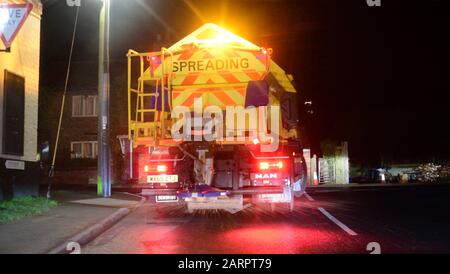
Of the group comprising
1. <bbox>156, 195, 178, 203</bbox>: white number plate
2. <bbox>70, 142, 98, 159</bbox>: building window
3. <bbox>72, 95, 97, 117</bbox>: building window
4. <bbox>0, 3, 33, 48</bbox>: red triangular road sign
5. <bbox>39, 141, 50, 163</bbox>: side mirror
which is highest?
<bbox>72, 95, 97, 117</bbox>: building window

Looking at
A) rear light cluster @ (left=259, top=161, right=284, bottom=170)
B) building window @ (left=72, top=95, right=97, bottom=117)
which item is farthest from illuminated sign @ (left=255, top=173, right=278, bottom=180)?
building window @ (left=72, top=95, right=97, bottom=117)

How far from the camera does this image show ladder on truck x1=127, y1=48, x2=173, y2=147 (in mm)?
12945

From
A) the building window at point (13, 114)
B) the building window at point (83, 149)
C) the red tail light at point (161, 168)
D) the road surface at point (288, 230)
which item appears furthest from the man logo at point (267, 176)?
the building window at point (83, 149)

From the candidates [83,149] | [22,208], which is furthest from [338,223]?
[83,149]

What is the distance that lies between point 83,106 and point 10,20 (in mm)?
23941

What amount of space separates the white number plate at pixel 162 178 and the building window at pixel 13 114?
381 centimetres

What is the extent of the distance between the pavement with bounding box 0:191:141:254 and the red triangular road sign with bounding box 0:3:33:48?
11.3ft

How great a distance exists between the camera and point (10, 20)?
11.5m

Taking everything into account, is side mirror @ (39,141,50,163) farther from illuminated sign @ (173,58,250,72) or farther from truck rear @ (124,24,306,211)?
illuminated sign @ (173,58,250,72)

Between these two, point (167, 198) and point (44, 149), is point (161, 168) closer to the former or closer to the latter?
point (167, 198)

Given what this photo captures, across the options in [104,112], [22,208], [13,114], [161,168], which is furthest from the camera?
[104,112]

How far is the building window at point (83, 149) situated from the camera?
34.9 meters

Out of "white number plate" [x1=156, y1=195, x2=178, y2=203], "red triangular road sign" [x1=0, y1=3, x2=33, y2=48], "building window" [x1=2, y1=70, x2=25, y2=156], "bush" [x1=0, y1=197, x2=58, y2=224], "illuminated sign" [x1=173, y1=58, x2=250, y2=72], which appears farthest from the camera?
"building window" [x1=2, y1=70, x2=25, y2=156]
